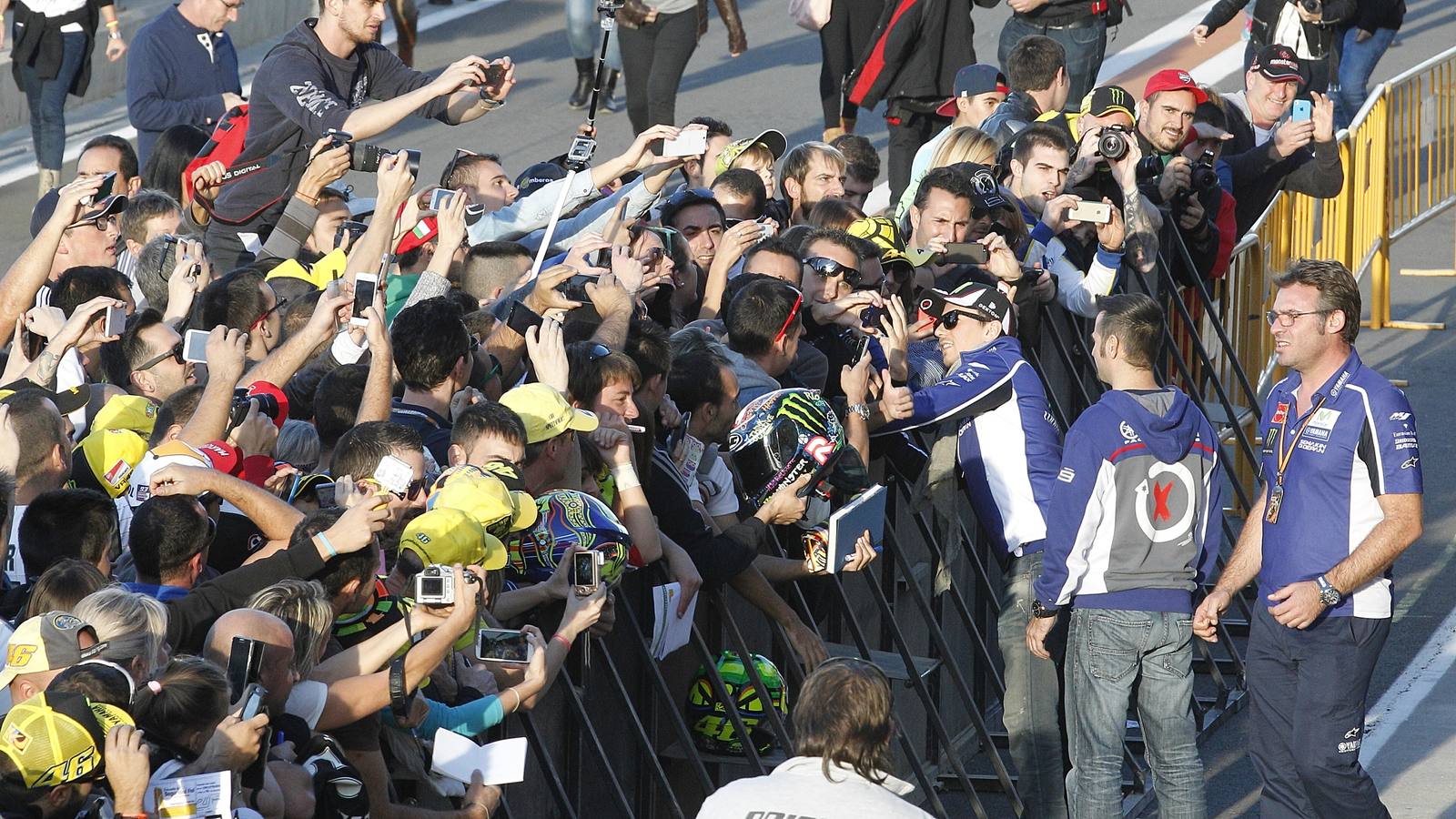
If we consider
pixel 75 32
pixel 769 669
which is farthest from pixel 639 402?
pixel 75 32

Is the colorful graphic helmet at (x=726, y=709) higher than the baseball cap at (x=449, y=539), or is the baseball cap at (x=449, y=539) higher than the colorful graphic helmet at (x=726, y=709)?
the baseball cap at (x=449, y=539)

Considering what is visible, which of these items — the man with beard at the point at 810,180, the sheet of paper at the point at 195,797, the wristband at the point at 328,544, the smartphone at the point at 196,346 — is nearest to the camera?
the sheet of paper at the point at 195,797

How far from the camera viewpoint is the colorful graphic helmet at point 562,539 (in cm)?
598

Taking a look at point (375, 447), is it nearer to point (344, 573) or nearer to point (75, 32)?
point (344, 573)

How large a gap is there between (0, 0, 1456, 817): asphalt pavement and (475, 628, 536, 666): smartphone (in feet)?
12.7

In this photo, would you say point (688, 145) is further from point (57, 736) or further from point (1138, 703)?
point (57, 736)

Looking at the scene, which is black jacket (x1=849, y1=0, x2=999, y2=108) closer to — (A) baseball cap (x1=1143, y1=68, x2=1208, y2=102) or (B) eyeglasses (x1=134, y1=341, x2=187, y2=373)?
(A) baseball cap (x1=1143, y1=68, x2=1208, y2=102)

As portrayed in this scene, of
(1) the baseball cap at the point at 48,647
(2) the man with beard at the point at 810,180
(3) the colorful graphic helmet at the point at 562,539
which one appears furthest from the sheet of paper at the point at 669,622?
(2) the man with beard at the point at 810,180

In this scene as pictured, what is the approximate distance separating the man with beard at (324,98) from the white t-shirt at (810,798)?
4.19 meters

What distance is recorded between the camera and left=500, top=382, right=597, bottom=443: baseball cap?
6203 millimetres

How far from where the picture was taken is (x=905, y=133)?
1337 cm

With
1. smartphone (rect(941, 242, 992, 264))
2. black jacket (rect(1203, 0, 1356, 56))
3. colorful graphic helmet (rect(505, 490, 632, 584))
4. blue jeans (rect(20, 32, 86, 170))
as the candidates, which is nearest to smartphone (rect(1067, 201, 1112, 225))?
→ smartphone (rect(941, 242, 992, 264))

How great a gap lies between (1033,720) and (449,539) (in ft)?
11.2

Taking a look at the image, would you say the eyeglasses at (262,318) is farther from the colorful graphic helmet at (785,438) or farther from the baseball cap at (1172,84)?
the baseball cap at (1172,84)
